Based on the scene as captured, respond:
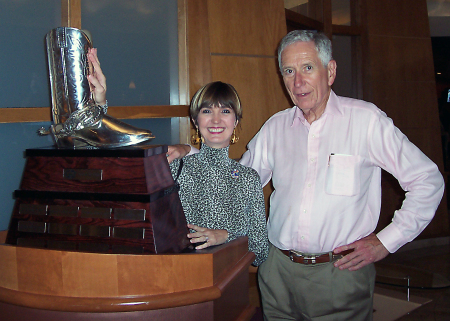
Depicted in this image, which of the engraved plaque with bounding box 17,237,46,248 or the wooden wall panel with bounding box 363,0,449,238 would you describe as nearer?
the engraved plaque with bounding box 17,237,46,248

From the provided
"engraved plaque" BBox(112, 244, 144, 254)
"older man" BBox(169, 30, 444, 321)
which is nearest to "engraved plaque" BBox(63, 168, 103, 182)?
"engraved plaque" BBox(112, 244, 144, 254)

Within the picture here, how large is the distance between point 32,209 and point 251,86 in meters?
1.88

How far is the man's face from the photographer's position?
1748 millimetres

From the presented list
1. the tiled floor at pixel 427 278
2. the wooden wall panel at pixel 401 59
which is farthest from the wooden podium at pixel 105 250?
the wooden wall panel at pixel 401 59

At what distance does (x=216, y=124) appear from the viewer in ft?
5.37

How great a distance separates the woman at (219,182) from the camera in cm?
158

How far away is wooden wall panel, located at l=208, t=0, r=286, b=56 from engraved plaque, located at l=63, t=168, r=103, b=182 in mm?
1628

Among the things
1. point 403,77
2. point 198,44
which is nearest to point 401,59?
point 403,77

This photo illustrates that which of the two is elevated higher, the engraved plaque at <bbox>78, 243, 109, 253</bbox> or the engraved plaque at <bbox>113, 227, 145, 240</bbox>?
the engraved plaque at <bbox>113, 227, 145, 240</bbox>

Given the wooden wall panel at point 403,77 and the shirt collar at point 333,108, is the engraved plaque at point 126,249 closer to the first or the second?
the shirt collar at point 333,108

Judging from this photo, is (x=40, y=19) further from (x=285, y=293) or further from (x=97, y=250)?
(x=285, y=293)

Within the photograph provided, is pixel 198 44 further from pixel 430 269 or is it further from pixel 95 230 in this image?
pixel 430 269

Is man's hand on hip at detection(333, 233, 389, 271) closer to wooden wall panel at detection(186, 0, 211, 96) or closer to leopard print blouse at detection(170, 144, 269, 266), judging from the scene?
leopard print blouse at detection(170, 144, 269, 266)

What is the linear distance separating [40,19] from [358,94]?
14.8 feet
